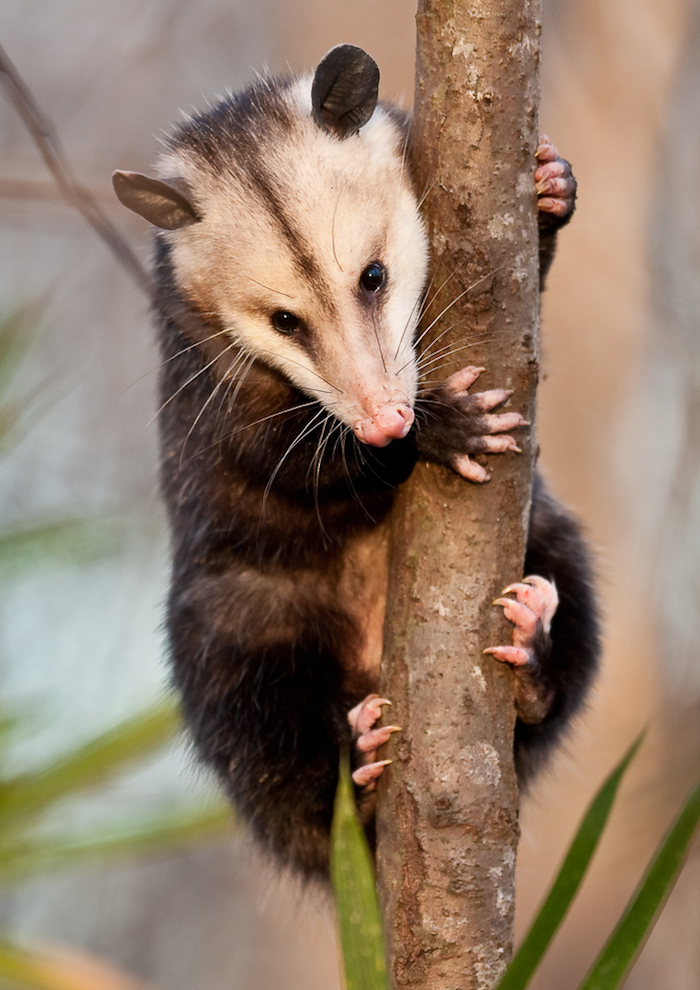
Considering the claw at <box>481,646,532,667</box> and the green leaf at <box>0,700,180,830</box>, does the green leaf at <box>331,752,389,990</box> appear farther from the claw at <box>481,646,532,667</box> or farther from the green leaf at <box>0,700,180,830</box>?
the green leaf at <box>0,700,180,830</box>

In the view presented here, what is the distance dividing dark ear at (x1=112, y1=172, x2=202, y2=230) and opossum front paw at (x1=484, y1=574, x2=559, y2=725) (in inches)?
35.8

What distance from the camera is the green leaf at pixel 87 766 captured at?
2.40 meters

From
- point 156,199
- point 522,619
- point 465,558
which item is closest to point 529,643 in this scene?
point 522,619

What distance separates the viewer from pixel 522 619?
67.9 inches

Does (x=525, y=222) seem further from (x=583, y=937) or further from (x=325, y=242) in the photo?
(x=583, y=937)

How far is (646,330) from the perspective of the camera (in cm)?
460

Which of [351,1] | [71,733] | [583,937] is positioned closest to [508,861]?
[71,733]

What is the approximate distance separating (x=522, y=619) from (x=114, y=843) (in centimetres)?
126

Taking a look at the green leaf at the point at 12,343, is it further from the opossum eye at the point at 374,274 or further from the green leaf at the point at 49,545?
the opossum eye at the point at 374,274

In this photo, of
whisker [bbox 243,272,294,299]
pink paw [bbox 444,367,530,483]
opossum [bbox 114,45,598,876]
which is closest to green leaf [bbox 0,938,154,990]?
opossum [bbox 114,45,598,876]

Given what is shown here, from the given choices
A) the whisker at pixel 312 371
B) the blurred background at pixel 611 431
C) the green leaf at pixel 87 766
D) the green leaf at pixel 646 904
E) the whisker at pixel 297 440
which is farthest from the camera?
the blurred background at pixel 611 431

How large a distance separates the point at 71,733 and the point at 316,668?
947mm

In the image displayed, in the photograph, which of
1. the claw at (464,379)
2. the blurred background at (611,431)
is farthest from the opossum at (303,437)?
the blurred background at (611,431)

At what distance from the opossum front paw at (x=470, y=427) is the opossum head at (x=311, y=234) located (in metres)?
0.06
